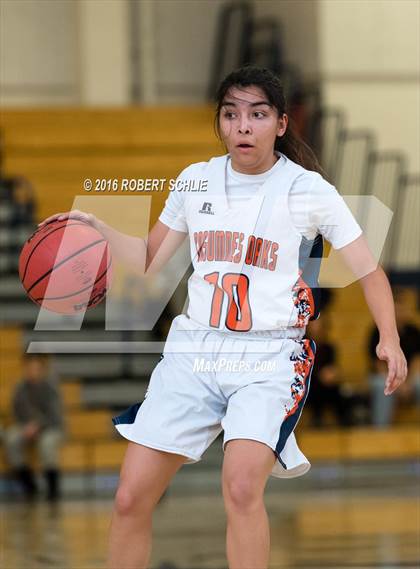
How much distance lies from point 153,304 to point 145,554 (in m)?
1.36

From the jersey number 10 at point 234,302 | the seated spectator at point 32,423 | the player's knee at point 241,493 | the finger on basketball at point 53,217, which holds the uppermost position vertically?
the finger on basketball at point 53,217

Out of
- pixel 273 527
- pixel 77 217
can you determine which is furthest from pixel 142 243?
pixel 273 527

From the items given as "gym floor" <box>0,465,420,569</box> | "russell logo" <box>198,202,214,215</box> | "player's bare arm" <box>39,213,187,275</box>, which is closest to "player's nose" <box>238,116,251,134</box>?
"russell logo" <box>198,202,214,215</box>

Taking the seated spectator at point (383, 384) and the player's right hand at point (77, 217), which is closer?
the player's right hand at point (77, 217)

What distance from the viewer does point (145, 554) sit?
13.5 ft

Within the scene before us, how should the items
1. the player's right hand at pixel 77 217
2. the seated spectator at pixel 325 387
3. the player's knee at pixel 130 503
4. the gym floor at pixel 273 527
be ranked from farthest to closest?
the seated spectator at pixel 325 387, the gym floor at pixel 273 527, the player's right hand at pixel 77 217, the player's knee at pixel 130 503

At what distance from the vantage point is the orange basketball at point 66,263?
4.18 m

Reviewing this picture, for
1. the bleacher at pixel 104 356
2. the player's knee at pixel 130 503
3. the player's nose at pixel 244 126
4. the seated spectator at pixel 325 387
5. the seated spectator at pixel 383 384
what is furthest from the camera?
the seated spectator at pixel 325 387

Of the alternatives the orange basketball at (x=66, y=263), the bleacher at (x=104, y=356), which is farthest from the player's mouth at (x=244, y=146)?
the bleacher at (x=104, y=356)

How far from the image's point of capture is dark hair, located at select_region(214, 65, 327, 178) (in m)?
4.19

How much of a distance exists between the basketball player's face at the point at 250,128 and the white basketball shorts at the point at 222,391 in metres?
0.50

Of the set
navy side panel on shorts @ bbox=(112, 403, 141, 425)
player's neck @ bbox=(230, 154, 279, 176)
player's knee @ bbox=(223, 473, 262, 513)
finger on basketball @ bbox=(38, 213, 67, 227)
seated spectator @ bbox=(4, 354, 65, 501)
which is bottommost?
seated spectator @ bbox=(4, 354, 65, 501)

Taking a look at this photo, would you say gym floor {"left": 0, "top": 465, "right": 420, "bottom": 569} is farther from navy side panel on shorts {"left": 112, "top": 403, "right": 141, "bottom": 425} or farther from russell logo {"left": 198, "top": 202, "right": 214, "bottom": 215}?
russell logo {"left": 198, "top": 202, "right": 214, "bottom": 215}

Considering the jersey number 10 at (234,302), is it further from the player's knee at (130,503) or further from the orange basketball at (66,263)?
the player's knee at (130,503)
